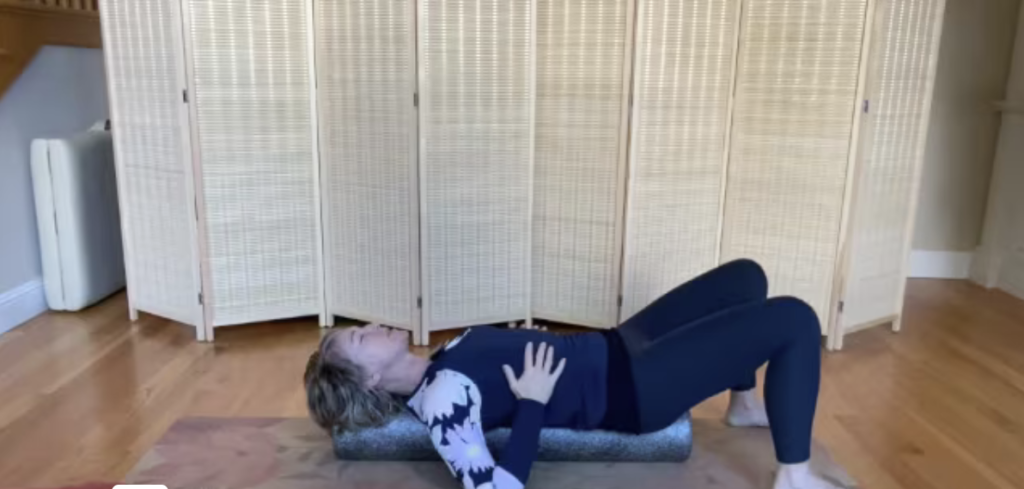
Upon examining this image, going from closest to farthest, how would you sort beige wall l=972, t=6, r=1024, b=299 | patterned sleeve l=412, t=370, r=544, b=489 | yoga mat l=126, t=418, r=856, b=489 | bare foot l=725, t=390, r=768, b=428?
patterned sleeve l=412, t=370, r=544, b=489, yoga mat l=126, t=418, r=856, b=489, bare foot l=725, t=390, r=768, b=428, beige wall l=972, t=6, r=1024, b=299

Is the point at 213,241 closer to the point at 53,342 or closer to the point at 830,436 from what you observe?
the point at 53,342

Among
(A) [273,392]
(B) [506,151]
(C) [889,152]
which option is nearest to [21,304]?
(A) [273,392]

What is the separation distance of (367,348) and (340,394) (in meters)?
0.12

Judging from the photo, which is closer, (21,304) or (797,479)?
(797,479)

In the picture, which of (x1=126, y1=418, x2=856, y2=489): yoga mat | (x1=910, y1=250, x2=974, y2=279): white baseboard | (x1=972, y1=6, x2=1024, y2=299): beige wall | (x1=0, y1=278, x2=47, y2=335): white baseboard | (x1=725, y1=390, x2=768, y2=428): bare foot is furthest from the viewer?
(x1=910, y1=250, x2=974, y2=279): white baseboard

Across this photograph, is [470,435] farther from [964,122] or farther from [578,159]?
[964,122]

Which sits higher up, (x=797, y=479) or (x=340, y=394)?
(x=340, y=394)

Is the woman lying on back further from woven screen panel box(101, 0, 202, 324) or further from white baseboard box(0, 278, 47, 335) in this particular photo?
white baseboard box(0, 278, 47, 335)

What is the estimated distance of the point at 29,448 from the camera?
2.15 metres

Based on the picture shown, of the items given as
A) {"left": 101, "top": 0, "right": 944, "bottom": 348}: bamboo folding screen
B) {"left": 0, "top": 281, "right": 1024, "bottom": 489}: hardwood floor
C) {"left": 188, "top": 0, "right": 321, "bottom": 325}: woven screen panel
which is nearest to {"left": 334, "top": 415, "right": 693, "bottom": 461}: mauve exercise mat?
{"left": 0, "top": 281, "right": 1024, "bottom": 489}: hardwood floor

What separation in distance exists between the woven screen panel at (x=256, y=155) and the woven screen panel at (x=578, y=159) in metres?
0.93

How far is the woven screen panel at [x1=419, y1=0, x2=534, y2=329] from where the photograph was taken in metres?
2.79

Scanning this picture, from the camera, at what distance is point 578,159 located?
300 cm

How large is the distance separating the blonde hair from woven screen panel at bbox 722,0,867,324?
1.87m
